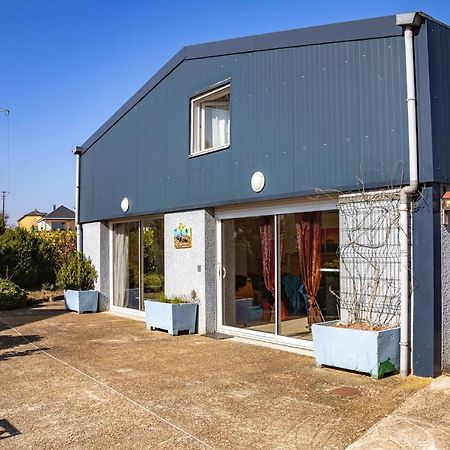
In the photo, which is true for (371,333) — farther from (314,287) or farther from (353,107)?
(353,107)

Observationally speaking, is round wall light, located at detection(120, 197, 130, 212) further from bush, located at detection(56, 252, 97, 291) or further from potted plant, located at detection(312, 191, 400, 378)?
potted plant, located at detection(312, 191, 400, 378)

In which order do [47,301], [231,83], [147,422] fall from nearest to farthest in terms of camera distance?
[147,422], [231,83], [47,301]

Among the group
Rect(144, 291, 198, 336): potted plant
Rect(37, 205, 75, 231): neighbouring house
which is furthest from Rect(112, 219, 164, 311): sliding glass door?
Rect(37, 205, 75, 231): neighbouring house

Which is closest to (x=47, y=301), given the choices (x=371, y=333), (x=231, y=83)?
(x=231, y=83)

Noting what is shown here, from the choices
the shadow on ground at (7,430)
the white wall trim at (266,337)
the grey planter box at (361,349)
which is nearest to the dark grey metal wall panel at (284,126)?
the grey planter box at (361,349)

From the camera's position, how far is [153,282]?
1237 cm

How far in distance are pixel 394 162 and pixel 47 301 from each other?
43.6 ft

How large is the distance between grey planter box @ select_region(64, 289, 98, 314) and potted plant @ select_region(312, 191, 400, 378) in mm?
8369

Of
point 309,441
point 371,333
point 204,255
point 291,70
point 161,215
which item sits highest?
point 291,70

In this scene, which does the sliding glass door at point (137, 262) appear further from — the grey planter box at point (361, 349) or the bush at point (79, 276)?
the grey planter box at point (361, 349)

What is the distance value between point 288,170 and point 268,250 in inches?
59.6

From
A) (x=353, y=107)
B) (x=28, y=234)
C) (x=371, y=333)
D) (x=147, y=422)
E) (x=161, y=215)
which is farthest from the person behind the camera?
(x=28, y=234)

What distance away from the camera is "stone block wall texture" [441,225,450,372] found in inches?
262

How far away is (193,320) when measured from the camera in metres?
10.3
